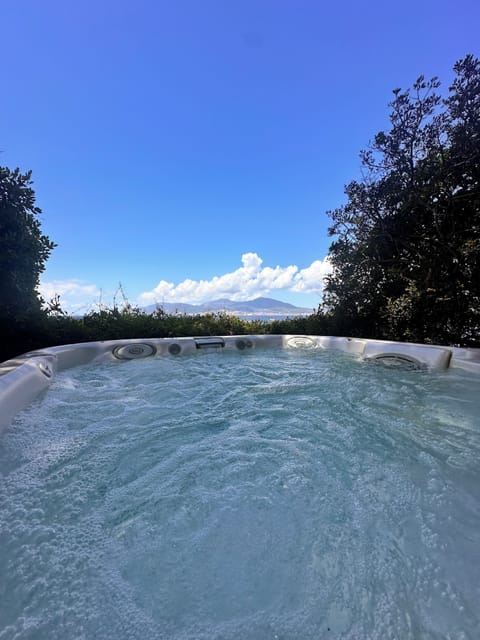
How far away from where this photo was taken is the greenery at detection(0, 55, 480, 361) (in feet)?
10.1

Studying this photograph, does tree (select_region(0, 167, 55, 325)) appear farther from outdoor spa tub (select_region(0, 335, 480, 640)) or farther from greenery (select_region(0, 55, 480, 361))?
outdoor spa tub (select_region(0, 335, 480, 640))

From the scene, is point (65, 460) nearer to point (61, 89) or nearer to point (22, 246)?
point (22, 246)

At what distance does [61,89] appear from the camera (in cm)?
413

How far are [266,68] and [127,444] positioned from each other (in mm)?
5684

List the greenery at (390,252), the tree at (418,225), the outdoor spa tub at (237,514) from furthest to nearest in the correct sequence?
the tree at (418,225) → the greenery at (390,252) → the outdoor spa tub at (237,514)

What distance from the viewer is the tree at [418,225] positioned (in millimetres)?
3664

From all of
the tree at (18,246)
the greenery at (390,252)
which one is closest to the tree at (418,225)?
the greenery at (390,252)

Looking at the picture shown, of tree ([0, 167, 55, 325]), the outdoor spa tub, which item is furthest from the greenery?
the outdoor spa tub

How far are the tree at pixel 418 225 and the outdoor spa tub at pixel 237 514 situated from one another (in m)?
2.20

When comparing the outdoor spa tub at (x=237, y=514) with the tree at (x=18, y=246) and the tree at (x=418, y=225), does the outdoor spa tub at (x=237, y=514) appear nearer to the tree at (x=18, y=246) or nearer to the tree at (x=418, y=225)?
the tree at (x=18, y=246)

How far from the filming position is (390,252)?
174 inches

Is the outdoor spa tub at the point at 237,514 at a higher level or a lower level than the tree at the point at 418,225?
lower

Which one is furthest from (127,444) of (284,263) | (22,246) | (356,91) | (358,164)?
(284,263)

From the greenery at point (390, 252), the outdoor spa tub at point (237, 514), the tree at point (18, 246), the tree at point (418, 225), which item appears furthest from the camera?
the tree at point (418, 225)
